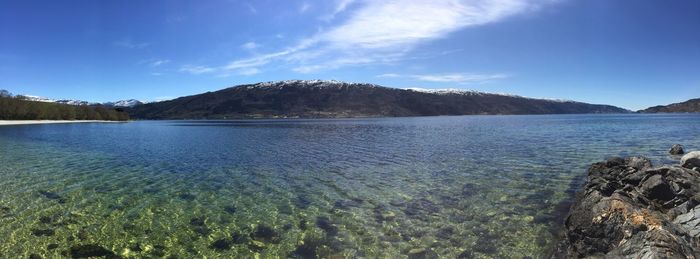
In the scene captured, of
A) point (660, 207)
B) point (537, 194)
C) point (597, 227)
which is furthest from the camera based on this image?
point (537, 194)

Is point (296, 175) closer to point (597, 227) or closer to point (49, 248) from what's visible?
point (49, 248)

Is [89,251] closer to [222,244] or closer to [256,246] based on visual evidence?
[222,244]

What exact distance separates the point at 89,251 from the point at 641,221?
2021 centimetres

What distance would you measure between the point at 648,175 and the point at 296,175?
975 inches

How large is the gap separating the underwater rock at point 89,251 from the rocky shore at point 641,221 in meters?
17.7

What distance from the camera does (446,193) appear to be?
2581 cm

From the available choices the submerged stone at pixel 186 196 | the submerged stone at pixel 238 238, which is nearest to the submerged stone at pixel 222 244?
the submerged stone at pixel 238 238

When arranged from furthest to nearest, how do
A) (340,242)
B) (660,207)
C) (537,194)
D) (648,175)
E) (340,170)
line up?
(340,170)
(537,194)
(648,175)
(660,207)
(340,242)

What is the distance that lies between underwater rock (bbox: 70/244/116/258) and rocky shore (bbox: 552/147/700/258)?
1771 cm

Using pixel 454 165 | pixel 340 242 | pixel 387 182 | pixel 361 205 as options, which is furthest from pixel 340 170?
pixel 340 242

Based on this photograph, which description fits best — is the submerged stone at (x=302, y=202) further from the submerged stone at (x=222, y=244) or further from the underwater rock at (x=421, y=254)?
the underwater rock at (x=421, y=254)

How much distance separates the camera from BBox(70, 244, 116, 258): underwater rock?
15.2 m

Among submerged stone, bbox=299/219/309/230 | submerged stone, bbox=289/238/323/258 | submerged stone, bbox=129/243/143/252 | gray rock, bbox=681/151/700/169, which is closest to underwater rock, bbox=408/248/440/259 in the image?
submerged stone, bbox=289/238/323/258

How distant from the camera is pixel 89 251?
15.6 meters
